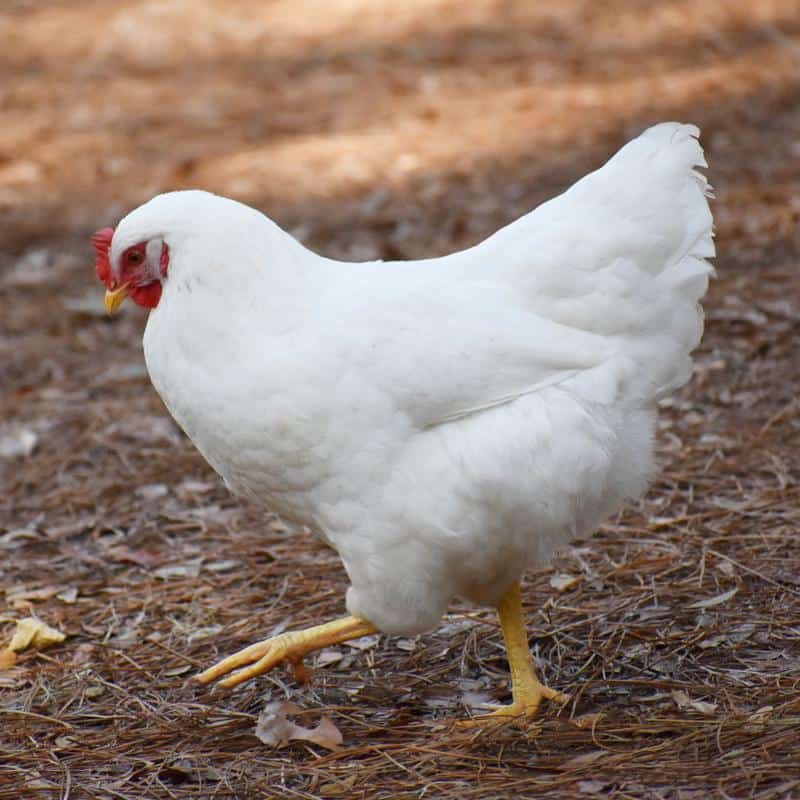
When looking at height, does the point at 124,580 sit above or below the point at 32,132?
below

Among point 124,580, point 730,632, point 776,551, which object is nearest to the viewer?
point 730,632

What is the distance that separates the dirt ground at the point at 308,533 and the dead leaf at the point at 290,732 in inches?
1.5

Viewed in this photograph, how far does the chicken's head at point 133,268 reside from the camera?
3.24 meters

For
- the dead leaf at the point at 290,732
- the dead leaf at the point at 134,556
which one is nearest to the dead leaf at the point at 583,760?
the dead leaf at the point at 290,732

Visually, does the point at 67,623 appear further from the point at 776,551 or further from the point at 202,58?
the point at 202,58

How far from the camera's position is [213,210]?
320 cm

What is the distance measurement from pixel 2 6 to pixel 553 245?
9897mm

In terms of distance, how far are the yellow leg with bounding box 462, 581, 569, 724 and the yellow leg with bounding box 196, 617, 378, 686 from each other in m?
0.36

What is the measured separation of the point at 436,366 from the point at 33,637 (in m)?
1.70


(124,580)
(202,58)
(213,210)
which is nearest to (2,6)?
A: (202,58)

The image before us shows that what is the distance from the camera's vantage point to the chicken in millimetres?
3070

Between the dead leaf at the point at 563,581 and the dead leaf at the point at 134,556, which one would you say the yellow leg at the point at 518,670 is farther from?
the dead leaf at the point at 134,556

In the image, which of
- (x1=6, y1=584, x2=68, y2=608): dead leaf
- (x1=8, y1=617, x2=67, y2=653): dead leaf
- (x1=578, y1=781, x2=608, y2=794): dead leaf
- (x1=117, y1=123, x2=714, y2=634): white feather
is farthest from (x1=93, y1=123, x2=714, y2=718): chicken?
(x1=6, y1=584, x2=68, y2=608): dead leaf

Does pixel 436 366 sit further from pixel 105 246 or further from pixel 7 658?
pixel 7 658
